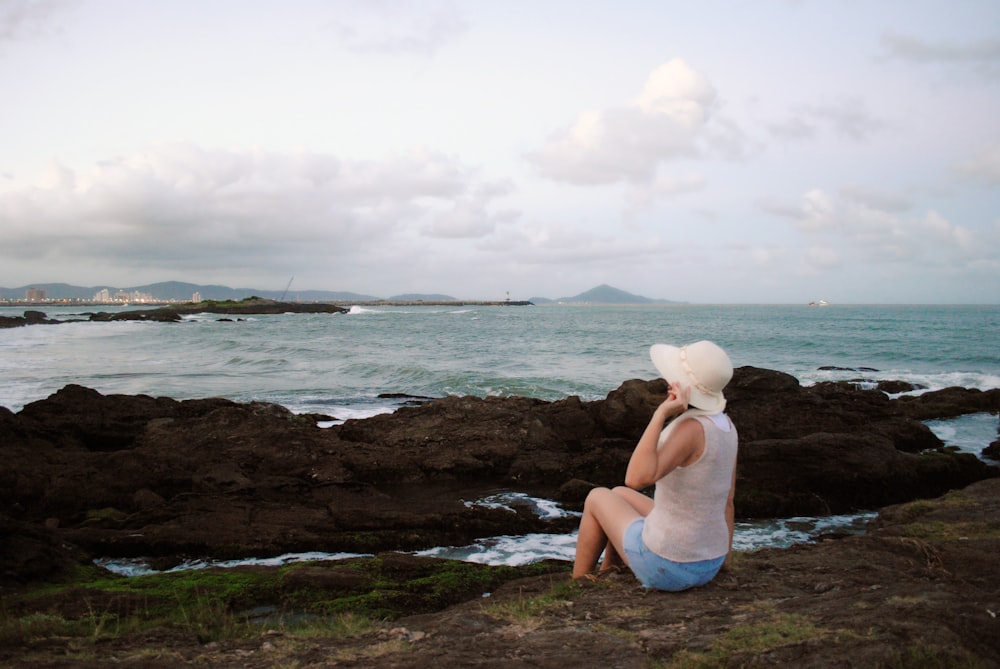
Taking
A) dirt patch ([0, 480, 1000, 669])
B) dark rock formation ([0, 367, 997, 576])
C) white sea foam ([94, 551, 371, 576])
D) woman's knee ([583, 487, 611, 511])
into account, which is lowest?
white sea foam ([94, 551, 371, 576])

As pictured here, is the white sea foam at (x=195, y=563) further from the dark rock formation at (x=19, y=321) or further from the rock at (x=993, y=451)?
the dark rock formation at (x=19, y=321)

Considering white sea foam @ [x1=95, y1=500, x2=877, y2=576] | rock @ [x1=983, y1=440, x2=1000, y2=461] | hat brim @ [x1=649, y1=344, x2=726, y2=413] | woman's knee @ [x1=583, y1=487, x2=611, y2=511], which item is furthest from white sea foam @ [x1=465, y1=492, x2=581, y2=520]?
rock @ [x1=983, y1=440, x2=1000, y2=461]

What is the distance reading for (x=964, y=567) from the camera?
19.1 ft

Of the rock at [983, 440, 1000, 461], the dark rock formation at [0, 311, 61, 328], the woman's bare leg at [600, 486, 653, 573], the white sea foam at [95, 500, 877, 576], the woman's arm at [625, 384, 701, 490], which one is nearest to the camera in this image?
the woman's arm at [625, 384, 701, 490]

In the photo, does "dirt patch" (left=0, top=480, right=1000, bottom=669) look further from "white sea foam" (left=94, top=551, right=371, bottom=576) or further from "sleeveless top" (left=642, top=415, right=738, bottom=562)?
"white sea foam" (left=94, top=551, right=371, bottom=576)

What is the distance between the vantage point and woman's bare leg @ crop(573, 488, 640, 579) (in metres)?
5.14

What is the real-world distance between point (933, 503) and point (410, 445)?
8.50 meters

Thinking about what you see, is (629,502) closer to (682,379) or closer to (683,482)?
(683,482)

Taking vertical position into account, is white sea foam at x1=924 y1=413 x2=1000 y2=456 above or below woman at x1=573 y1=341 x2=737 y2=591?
below

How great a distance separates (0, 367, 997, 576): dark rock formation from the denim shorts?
178 inches

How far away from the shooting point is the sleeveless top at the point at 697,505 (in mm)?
4359

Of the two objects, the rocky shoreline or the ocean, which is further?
the ocean

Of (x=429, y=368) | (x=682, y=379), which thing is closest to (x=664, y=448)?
(x=682, y=379)

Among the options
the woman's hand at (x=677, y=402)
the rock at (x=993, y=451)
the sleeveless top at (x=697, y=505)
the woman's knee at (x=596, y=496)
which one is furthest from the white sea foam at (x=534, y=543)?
the rock at (x=993, y=451)
